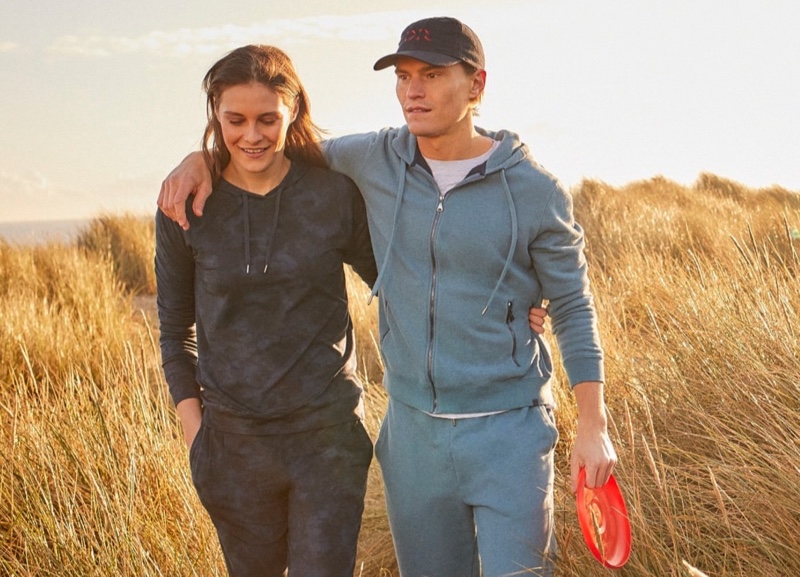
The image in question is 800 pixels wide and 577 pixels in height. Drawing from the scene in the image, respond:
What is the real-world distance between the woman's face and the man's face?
35 cm

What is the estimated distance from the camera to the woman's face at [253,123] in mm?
2418

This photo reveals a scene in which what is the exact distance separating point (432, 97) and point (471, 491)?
3.55 ft

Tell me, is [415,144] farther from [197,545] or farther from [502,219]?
[197,545]

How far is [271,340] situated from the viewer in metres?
2.44

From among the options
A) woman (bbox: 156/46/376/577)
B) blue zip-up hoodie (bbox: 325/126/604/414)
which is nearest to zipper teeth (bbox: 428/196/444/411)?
blue zip-up hoodie (bbox: 325/126/604/414)

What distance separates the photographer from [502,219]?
243 cm

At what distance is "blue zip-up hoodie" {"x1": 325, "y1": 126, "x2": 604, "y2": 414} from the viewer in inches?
95.6

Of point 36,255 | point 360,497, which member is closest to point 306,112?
point 360,497

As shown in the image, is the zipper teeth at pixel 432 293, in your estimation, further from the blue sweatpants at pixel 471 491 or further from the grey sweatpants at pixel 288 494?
the grey sweatpants at pixel 288 494

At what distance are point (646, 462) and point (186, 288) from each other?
207cm

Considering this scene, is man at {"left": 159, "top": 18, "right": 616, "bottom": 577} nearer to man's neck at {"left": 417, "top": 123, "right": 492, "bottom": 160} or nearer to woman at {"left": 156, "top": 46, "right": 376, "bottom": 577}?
man's neck at {"left": 417, "top": 123, "right": 492, "bottom": 160}

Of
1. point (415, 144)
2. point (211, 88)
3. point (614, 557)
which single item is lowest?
point (614, 557)

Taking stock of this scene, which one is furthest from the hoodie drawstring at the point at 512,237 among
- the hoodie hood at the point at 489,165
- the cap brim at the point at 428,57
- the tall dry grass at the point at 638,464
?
the tall dry grass at the point at 638,464

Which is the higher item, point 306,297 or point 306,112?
point 306,112
